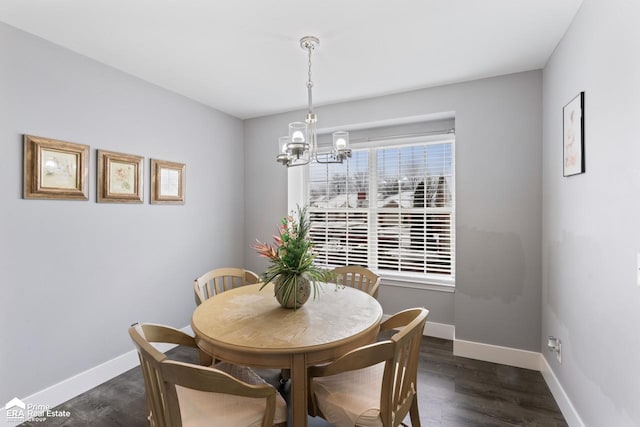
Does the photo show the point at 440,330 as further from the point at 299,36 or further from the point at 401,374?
the point at 299,36

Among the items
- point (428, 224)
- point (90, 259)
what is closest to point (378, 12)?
point (428, 224)

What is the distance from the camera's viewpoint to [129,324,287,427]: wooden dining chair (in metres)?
1.11

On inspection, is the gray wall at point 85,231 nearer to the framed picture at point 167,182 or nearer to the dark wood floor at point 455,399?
the framed picture at point 167,182

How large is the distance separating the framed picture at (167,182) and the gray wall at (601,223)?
3.38 m

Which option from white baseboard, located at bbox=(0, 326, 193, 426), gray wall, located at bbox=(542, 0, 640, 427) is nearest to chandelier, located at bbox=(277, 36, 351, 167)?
gray wall, located at bbox=(542, 0, 640, 427)

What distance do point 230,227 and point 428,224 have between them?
2.44m

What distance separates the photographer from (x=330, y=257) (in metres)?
4.04

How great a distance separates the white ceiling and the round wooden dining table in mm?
1852

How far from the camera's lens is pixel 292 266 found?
190 centimetres

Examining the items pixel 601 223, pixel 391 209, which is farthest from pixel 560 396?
Result: pixel 391 209

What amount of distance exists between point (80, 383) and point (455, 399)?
286cm

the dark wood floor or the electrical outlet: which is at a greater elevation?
the electrical outlet

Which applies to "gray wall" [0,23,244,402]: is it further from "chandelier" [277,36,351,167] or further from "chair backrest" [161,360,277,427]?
"chair backrest" [161,360,277,427]

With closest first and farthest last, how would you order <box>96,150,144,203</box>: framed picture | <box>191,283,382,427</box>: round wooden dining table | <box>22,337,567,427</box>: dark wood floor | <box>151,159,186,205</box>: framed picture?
1. <box>191,283,382,427</box>: round wooden dining table
2. <box>22,337,567,427</box>: dark wood floor
3. <box>96,150,144,203</box>: framed picture
4. <box>151,159,186,205</box>: framed picture
